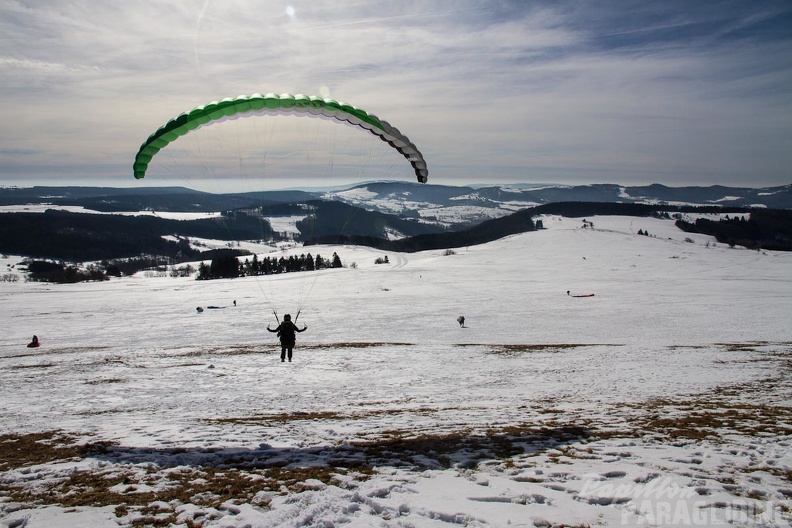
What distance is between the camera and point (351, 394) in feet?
44.1

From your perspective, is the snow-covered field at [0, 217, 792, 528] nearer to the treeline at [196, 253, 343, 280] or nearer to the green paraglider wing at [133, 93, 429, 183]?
the green paraglider wing at [133, 93, 429, 183]

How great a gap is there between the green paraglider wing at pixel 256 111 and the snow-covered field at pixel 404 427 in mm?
6463

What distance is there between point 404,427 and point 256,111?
785 cm

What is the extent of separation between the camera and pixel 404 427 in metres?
9.03

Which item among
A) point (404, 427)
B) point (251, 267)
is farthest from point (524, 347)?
point (251, 267)

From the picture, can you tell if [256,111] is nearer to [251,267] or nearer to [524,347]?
[524,347]

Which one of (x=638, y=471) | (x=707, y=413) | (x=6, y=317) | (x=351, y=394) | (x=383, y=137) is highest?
(x=383, y=137)

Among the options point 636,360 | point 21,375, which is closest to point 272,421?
point 21,375

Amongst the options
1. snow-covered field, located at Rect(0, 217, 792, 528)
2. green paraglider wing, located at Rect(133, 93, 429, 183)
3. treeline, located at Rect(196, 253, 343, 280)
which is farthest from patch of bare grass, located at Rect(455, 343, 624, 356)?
treeline, located at Rect(196, 253, 343, 280)

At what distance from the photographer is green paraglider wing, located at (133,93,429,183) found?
9.71 meters

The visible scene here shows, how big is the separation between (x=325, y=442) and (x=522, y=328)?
2608 cm

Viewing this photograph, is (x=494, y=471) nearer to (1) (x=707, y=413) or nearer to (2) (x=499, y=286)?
(1) (x=707, y=413)

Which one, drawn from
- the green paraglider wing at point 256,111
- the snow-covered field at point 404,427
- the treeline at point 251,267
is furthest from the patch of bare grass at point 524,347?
the treeline at point 251,267

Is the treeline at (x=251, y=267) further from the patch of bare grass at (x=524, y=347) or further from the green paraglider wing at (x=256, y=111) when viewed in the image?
the green paraglider wing at (x=256, y=111)
